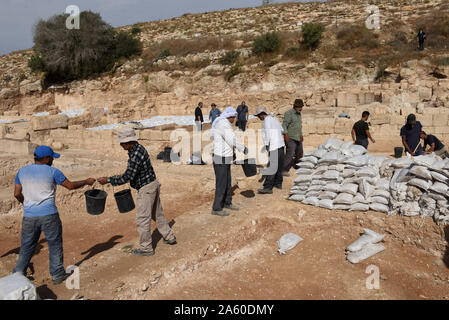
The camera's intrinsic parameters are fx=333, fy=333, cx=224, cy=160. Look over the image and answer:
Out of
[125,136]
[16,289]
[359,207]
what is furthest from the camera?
[359,207]

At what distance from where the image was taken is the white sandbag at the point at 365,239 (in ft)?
14.0

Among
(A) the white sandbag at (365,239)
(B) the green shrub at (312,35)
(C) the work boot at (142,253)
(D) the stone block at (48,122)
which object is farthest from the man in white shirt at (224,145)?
(B) the green shrub at (312,35)

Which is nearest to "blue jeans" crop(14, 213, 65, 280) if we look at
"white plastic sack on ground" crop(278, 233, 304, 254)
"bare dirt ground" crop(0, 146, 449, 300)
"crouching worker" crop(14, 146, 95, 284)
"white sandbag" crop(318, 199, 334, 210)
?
"crouching worker" crop(14, 146, 95, 284)

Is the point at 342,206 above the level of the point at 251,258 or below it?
above

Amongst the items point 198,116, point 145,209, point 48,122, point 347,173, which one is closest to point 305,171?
point 347,173

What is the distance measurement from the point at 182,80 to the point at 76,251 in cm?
2080

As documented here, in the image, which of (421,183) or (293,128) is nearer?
(421,183)

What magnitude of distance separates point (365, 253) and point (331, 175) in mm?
1419

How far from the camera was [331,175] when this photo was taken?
5.26 meters

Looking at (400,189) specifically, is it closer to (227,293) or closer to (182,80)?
(227,293)

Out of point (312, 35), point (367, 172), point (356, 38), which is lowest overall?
point (367, 172)

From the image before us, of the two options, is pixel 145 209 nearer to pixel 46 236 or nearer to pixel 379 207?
pixel 46 236

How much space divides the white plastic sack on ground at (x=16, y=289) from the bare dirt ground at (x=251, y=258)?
A: 725mm

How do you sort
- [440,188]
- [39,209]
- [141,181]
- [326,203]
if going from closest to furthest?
[39,209]
[141,181]
[440,188]
[326,203]
